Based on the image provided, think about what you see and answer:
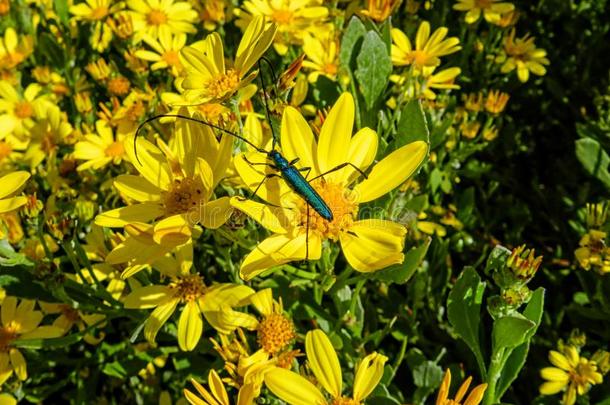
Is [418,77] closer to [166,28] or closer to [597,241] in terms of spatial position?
[597,241]

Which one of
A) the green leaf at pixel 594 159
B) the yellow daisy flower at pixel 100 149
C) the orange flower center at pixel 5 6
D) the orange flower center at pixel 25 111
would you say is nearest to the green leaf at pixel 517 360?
the green leaf at pixel 594 159

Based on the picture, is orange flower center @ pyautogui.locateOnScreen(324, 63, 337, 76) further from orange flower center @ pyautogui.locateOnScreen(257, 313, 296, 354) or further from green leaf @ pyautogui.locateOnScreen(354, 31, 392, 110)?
orange flower center @ pyautogui.locateOnScreen(257, 313, 296, 354)

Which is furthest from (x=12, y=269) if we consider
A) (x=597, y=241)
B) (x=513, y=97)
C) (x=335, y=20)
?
(x=513, y=97)

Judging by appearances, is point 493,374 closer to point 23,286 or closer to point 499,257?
point 499,257

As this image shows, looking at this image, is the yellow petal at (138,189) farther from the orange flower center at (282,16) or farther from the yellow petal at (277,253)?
the orange flower center at (282,16)

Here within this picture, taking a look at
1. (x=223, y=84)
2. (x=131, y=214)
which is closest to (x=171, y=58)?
(x=223, y=84)

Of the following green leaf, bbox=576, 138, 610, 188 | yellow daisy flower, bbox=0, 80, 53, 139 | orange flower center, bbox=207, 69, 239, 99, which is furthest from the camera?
yellow daisy flower, bbox=0, 80, 53, 139

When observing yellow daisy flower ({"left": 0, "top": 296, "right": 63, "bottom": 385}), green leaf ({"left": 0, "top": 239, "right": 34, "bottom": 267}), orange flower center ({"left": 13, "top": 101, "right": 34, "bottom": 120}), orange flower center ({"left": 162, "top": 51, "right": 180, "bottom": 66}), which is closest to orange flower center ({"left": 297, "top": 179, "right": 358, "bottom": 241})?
green leaf ({"left": 0, "top": 239, "right": 34, "bottom": 267})
